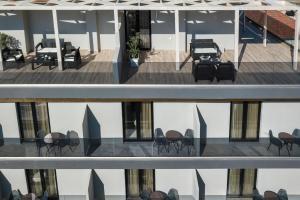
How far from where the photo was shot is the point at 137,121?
2130 cm

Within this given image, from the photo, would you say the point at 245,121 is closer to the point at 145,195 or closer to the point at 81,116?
the point at 145,195

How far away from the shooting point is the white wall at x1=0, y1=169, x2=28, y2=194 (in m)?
22.0

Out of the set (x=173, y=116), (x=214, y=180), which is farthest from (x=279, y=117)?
(x=173, y=116)

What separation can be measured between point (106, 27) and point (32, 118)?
601cm

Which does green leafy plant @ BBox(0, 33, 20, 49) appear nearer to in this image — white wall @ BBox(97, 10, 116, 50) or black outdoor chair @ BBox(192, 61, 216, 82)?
white wall @ BBox(97, 10, 116, 50)

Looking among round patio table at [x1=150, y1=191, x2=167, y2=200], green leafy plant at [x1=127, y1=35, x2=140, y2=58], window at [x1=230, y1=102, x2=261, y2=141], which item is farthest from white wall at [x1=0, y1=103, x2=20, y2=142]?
window at [x1=230, y1=102, x2=261, y2=141]

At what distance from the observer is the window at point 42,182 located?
22.0 metres

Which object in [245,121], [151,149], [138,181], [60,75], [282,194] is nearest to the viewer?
[151,149]

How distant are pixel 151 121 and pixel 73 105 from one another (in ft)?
12.0

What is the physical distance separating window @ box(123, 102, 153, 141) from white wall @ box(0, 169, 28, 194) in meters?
5.36

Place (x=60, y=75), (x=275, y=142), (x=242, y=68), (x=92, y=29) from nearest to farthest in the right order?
(x=275, y=142) → (x=60, y=75) → (x=242, y=68) → (x=92, y=29)

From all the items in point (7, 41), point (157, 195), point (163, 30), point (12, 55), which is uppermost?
point (163, 30)

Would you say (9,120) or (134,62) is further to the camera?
(9,120)

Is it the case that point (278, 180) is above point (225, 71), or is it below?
below
